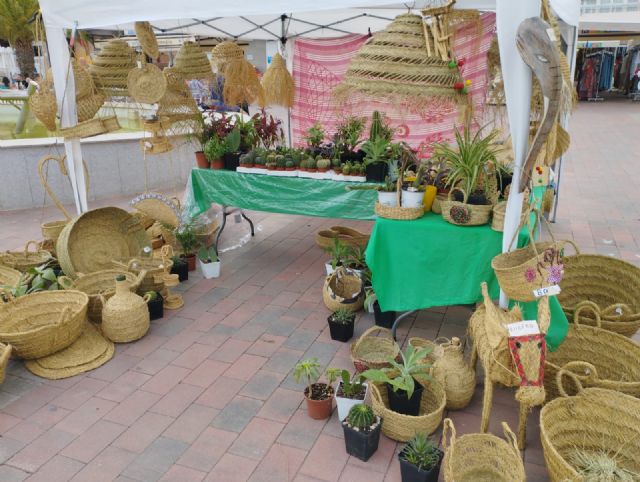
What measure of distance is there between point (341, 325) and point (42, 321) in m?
2.13

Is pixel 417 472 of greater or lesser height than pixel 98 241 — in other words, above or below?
below

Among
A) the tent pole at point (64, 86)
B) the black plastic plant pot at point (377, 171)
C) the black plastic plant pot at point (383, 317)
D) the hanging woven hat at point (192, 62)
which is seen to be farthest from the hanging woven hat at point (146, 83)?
the black plastic plant pot at point (383, 317)

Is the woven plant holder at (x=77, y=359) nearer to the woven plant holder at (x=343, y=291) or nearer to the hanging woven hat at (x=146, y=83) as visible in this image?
the woven plant holder at (x=343, y=291)

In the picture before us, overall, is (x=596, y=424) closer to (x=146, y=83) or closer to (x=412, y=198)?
(x=412, y=198)

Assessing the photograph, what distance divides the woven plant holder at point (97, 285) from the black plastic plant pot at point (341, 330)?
5.00ft

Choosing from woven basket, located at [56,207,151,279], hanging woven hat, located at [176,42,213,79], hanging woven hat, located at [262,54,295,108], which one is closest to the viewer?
woven basket, located at [56,207,151,279]

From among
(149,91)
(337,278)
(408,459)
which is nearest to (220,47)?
(149,91)

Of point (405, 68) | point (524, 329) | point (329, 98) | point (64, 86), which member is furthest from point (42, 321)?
point (329, 98)

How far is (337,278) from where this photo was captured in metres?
4.12

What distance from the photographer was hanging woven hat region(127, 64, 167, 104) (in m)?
4.28

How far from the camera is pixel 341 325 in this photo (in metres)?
3.53

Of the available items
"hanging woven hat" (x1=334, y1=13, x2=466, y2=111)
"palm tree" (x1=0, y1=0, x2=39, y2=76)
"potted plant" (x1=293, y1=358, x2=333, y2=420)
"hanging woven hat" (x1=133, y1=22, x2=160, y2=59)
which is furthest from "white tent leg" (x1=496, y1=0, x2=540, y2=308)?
"palm tree" (x1=0, y1=0, x2=39, y2=76)

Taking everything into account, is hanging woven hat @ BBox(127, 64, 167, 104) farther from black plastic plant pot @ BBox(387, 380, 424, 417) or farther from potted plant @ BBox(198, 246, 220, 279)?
black plastic plant pot @ BBox(387, 380, 424, 417)

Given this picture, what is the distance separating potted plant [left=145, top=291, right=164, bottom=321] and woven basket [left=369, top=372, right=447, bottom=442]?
200cm
